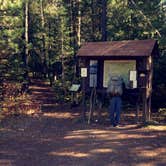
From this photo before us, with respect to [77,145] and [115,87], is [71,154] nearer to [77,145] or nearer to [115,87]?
[77,145]

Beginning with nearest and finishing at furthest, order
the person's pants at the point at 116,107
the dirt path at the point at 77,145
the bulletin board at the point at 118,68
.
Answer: the dirt path at the point at 77,145 → the person's pants at the point at 116,107 → the bulletin board at the point at 118,68

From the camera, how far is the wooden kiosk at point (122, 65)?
1371 cm

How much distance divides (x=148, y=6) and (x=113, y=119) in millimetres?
9770

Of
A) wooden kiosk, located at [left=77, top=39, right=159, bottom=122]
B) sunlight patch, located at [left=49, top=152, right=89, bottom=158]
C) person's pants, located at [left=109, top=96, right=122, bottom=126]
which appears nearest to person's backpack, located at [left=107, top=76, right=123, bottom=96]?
person's pants, located at [left=109, top=96, right=122, bottom=126]

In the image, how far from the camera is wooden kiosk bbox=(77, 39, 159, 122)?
13.7 m

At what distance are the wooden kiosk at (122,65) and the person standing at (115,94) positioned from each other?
1.94 feet

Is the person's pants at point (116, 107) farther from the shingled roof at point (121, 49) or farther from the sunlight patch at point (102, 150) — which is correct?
the sunlight patch at point (102, 150)

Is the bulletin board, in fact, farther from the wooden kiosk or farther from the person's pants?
the person's pants

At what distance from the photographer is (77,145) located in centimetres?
1051

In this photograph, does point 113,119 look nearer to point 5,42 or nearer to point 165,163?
point 165,163

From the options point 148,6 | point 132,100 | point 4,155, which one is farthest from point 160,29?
point 4,155

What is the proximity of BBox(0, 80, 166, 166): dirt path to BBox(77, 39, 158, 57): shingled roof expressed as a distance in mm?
2712

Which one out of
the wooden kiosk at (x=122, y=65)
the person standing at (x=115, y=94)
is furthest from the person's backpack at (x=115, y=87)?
the wooden kiosk at (x=122, y=65)

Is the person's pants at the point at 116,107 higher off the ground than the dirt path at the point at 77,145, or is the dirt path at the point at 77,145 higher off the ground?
the person's pants at the point at 116,107
